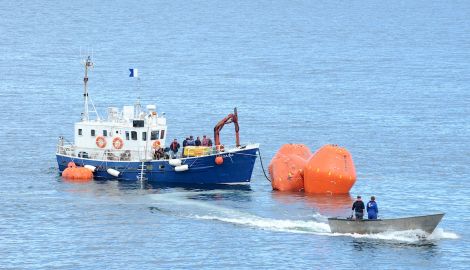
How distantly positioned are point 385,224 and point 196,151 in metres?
23.1

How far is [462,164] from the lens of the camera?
396 ft

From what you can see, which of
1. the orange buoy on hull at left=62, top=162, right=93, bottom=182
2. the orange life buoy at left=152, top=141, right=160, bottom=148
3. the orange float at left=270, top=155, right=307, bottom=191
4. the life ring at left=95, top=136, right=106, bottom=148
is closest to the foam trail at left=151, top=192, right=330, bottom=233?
the orange float at left=270, top=155, right=307, bottom=191

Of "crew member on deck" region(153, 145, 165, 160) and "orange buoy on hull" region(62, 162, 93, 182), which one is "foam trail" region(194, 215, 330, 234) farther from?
"orange buoy on hull" region(62, 162, 93, 182)

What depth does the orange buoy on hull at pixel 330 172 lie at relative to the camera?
10494cm

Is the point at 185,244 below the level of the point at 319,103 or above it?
below

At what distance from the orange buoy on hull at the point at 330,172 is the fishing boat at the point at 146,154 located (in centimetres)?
484

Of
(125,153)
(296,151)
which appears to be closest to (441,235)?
(296,151)

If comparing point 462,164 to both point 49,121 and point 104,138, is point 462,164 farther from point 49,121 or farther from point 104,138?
point 49,121

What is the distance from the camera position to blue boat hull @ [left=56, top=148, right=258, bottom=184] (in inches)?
4279

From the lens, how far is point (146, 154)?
112000mm

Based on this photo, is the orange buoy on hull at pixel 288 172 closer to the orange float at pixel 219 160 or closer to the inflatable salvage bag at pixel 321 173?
the inflatable salvage bag at pixel 321 173

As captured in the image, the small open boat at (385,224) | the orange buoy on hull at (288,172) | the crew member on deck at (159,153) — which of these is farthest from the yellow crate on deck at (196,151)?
the small open boat at (385,224)

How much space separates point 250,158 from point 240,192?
291cm

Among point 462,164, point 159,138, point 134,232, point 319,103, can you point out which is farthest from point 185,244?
point 319,103
